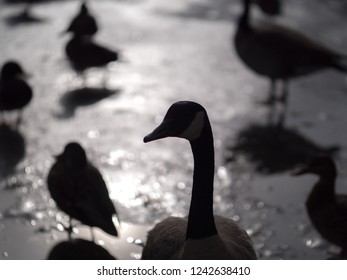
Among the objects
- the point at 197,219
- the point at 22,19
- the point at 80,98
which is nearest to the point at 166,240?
the point at 197,219

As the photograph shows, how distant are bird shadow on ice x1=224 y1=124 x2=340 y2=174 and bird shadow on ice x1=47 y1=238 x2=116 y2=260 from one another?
6.67ft

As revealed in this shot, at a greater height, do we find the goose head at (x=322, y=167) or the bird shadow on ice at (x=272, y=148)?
the goose head at (x=322, y=167)

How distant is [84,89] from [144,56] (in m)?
1.32

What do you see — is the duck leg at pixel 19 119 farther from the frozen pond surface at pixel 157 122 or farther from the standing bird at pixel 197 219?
the standing bird at pixel 197 219

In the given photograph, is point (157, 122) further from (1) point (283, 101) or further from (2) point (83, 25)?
(2) point (83, 25)

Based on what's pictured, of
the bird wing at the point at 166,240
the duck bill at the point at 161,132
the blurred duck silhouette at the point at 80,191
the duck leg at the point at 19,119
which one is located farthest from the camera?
the duck leg at the point at 19,119

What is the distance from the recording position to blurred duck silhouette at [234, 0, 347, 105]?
9367 mm

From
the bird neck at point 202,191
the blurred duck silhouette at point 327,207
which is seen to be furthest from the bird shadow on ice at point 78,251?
the blurred duck silhouette at point 327,207

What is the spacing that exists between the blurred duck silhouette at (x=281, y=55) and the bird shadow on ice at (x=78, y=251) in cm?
370

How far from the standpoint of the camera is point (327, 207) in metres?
6.34

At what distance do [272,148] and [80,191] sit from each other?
106 inches

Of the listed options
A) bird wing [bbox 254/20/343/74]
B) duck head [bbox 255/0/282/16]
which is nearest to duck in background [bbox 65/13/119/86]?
bird wing [bbox 254/20/343/74]

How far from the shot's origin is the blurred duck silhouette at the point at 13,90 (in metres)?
8.38
